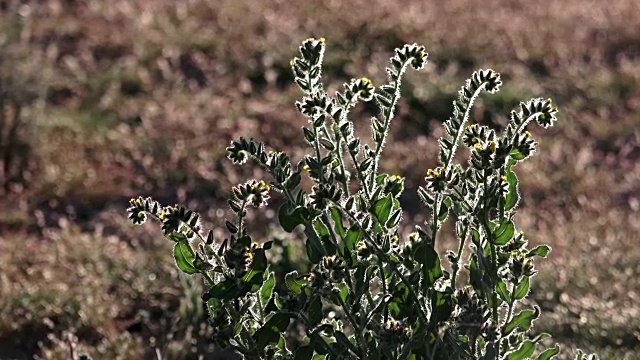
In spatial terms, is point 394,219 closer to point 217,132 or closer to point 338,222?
point 338,222

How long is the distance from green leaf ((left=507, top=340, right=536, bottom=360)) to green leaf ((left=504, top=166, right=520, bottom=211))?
1.40 feet

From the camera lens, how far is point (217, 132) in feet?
32.3

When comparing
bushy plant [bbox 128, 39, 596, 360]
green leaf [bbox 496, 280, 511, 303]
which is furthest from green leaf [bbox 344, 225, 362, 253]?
green leaf [bbox 496, 280, 511, 303]

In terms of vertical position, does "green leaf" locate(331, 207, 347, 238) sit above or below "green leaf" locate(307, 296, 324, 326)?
above

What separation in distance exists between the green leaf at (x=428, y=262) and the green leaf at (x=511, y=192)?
0.90ft

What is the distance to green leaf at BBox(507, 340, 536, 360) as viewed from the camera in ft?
11.6

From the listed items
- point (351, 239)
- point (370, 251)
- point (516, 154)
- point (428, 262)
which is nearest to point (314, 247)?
point (351, 239)

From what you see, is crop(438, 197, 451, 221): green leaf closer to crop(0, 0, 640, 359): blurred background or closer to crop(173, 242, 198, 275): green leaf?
crop(173, 242, 198, 275): green leaf

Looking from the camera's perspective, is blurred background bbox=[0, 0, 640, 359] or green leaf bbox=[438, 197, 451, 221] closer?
green leaf bbox=[438, 197, 451, 221]

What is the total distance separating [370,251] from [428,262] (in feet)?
0.73

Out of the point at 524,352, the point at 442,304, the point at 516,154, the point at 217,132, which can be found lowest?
the point at 524,352

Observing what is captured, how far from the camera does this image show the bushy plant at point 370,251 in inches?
133

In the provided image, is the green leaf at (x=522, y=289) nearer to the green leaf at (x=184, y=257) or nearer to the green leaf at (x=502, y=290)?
the green leaf at (x=502, y=290)

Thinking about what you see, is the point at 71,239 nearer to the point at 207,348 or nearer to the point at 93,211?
the point at 93,211
